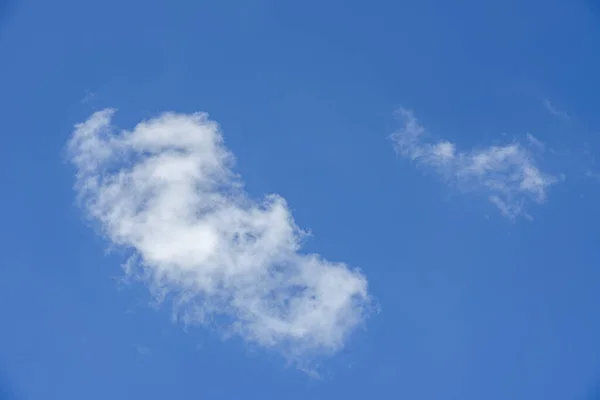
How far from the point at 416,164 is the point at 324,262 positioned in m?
16.8

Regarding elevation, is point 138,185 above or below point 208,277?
above

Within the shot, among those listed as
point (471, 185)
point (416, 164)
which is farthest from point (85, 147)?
point (471, 185)

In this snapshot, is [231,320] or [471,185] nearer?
[231,320]

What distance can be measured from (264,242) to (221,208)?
22.0 ft

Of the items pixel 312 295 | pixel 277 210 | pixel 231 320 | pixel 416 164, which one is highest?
pixel 416 164

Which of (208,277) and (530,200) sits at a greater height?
(530,200)

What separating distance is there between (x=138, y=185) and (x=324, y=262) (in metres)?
24.4

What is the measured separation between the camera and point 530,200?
88.2 m

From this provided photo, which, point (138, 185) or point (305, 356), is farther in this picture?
point (138, 185)

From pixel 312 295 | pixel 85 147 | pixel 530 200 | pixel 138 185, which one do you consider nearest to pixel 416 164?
pixel 530 200

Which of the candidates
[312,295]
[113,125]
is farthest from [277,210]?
[113,125]

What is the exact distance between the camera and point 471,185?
89.2m

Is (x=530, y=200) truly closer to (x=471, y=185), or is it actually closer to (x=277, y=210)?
(x=471, y=185)

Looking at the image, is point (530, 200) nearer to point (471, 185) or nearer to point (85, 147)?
point (471, 185)
